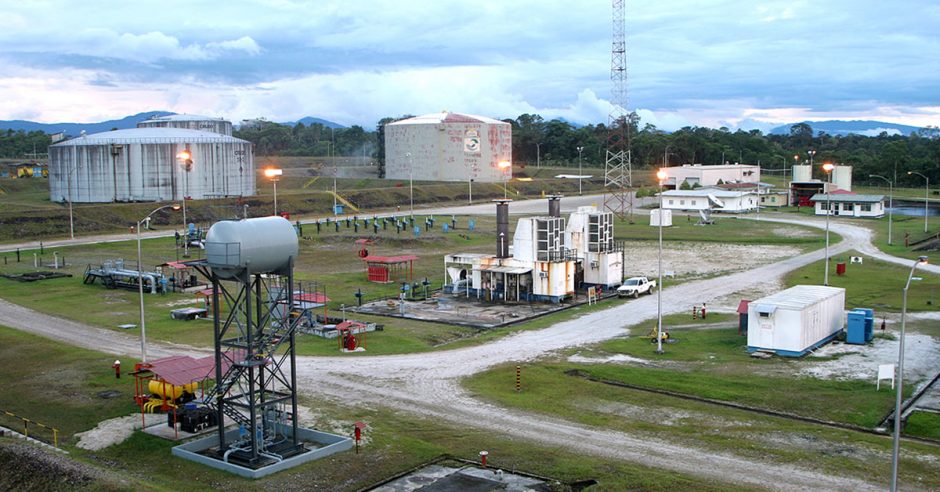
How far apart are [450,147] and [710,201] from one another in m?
54.9

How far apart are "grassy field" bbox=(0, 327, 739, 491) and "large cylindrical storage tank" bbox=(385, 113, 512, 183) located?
128048 millimetres

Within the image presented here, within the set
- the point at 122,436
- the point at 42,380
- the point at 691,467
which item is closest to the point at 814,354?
the point at 691,467

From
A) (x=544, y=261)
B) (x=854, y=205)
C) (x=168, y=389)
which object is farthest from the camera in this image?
(x=854, y=205)

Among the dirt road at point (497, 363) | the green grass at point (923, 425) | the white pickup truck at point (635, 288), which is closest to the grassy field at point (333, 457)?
the dirt road at point (497, 363)

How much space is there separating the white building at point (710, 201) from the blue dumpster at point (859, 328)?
81983mm

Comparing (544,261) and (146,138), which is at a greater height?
(146,138)

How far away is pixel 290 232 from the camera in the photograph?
2884cm

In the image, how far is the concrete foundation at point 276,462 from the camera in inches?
1068

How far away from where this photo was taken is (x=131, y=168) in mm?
116750

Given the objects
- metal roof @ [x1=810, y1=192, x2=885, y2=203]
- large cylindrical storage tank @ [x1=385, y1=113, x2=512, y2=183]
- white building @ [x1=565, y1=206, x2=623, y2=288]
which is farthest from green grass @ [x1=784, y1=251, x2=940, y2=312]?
large cylindrical storage tank @ [x1=385, y1=113, x2=512, y2=183]

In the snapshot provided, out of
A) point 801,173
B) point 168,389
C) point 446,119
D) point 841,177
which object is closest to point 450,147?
point 446,119

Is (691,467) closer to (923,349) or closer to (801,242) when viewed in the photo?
(923,349)

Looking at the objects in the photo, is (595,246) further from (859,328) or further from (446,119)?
(446,119)

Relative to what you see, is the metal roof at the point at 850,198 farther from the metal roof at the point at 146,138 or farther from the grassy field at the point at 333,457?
the grassy field at the point at 333,457
